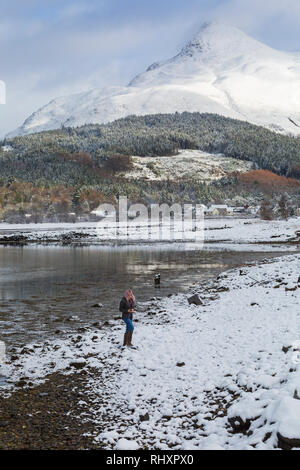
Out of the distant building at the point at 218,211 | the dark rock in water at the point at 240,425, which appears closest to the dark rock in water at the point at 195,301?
the dark rock in water at the point at 240,425

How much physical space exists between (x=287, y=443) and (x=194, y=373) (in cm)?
456

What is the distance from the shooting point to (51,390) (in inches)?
454

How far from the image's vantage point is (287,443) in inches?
301

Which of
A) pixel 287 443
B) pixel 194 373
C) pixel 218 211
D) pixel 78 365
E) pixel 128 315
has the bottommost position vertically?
pixel 78 365

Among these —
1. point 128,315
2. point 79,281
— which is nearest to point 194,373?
point 128,315

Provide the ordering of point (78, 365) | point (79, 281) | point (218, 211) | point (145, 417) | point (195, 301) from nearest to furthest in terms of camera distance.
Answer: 1. point (145, 417)
2. point (78, 365)
3. point (195, 301)
4. point (79, 281)
5. point (218, 211)

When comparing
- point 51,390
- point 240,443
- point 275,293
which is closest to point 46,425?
point 51,390

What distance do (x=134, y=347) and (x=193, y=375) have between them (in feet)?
11.1

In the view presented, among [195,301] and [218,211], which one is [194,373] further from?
[218,211]

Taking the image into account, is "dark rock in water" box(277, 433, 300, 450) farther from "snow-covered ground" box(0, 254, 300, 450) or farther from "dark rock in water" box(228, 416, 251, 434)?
"dark rock in water" box(228, 416, 251, 434)

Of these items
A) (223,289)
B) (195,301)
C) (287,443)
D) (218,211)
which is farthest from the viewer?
(218,211)

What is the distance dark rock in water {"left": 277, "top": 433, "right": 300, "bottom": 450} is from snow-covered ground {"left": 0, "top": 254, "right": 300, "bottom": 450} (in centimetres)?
2

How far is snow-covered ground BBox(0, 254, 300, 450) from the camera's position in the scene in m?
8.66

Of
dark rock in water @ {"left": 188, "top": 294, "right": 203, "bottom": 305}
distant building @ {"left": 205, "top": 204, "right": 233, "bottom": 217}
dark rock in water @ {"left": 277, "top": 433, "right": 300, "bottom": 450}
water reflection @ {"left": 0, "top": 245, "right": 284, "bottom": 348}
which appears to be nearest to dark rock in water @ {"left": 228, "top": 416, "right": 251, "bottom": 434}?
dark rock in water @ {"left": 277, "top": 433, "right": 300, "bottom": 450}
